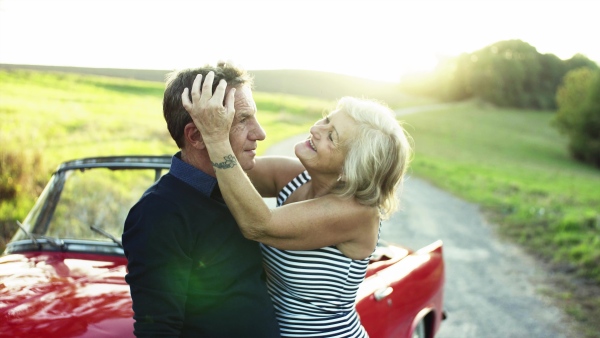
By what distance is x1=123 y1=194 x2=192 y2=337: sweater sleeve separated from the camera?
183cm

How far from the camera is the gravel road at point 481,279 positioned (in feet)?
18.5

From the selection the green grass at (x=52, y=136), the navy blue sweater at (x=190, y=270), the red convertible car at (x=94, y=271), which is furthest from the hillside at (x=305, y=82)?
the navy blue sweater at (x=190, y=270)

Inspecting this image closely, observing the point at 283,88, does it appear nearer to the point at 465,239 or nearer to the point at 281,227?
the point at 465,239

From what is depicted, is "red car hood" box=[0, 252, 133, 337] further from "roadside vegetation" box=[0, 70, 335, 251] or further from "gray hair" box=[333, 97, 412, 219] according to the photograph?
"roadside vegetation" box=[0, 70, 335, 251]

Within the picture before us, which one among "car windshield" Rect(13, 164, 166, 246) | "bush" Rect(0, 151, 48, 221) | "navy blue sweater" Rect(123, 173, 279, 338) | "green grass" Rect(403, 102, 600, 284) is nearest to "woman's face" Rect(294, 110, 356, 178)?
"navy blue sweater" Rect(123, 173, 279, 338)

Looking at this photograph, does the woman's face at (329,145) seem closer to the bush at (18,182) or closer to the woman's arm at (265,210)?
the woman's arm at (265,210)

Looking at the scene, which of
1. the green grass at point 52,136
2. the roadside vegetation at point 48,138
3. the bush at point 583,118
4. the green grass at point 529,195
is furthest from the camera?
the bush at point 583,118

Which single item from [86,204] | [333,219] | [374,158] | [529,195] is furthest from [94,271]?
[529,195]

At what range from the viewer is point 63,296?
2.37m

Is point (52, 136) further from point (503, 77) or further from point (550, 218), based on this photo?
point (503, 77)

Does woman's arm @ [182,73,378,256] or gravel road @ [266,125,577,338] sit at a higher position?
woman's arm @ [182,73,378,256]

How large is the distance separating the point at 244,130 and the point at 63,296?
1.10m

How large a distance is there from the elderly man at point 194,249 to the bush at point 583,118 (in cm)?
4855

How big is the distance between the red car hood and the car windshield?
247 mm
